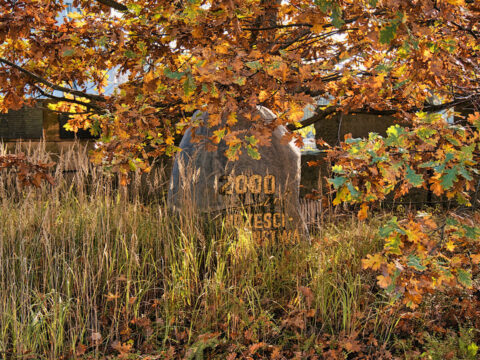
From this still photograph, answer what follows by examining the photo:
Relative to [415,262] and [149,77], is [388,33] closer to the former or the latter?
[415,262]

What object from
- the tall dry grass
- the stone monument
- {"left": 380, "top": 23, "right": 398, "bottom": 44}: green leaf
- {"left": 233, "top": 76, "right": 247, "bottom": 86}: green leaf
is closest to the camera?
{"left": 380, "top": 23, "right": 398, "bottom": 44}: green leaf

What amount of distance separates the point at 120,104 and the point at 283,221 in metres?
1.89

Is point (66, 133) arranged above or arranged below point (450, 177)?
above

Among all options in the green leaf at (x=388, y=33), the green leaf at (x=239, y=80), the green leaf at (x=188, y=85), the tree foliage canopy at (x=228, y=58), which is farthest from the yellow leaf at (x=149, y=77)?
the green leaf at (x=388, y=33)

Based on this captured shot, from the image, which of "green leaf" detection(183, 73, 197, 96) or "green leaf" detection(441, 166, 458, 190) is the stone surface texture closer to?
"green leaf" detection(183, 73, 197, 96)

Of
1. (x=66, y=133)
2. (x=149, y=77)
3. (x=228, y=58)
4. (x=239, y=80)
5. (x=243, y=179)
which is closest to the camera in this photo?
(x=239, y=80)

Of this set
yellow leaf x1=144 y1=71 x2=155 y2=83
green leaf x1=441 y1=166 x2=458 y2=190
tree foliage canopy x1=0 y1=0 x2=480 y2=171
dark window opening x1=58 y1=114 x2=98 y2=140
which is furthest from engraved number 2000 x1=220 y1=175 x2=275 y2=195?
dark window opening x1=58 y1=114 x2=98 y2=140

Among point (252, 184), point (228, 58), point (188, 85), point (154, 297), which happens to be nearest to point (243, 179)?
point (252, 184)

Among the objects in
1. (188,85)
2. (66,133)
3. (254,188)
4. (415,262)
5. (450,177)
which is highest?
(66,133)

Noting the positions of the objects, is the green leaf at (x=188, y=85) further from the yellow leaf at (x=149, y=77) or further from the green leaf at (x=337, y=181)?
the green leaf at (x=337, y=181)

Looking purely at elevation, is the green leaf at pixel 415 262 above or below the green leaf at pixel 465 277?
above

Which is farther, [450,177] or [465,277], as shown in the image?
[465,277]

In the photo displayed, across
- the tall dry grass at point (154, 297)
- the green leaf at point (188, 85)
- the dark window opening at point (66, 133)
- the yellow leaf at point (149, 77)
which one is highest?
the dark window opening at point (66, 133)

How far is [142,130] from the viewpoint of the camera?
2.59 meters
